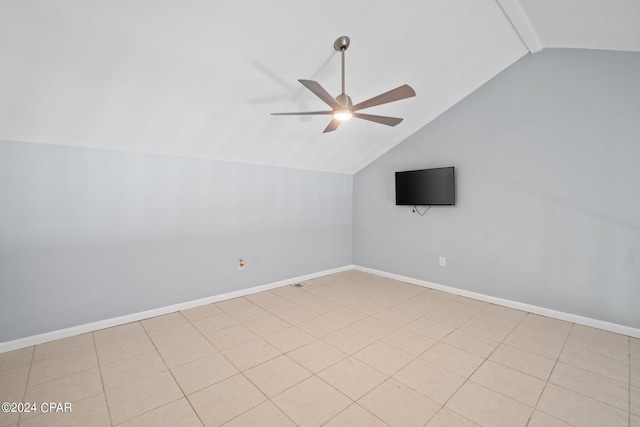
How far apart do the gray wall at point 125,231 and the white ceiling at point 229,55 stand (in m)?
0.25

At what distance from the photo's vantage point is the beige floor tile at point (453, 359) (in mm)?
2098

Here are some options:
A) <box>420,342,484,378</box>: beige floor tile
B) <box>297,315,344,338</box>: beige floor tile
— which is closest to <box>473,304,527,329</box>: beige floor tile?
<box>420,342,484,378</box>: beige floor tile

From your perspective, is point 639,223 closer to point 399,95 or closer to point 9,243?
point 399,95

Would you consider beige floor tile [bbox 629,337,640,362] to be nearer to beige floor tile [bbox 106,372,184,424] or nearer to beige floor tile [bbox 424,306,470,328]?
beige floor tile [bbox 424,306,470,328]

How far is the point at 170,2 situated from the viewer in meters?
1.79

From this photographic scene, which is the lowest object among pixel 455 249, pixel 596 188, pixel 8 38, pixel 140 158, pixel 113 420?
pixel 113 420

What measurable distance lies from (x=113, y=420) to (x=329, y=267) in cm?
362

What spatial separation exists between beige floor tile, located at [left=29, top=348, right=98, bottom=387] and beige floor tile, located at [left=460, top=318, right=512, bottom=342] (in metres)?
3.44

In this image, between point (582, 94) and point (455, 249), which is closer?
point (582, 94)

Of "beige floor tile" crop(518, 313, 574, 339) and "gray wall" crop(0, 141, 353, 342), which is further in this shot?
"beige floor tile" crop(518, 313, 574, 339)

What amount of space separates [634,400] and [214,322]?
11.3 ft

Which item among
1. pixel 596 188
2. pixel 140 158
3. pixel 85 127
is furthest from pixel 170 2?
pixel 596 188

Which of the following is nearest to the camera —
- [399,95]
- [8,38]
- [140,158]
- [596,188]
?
[8,38]

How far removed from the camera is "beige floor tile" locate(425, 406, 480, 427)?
156cm
